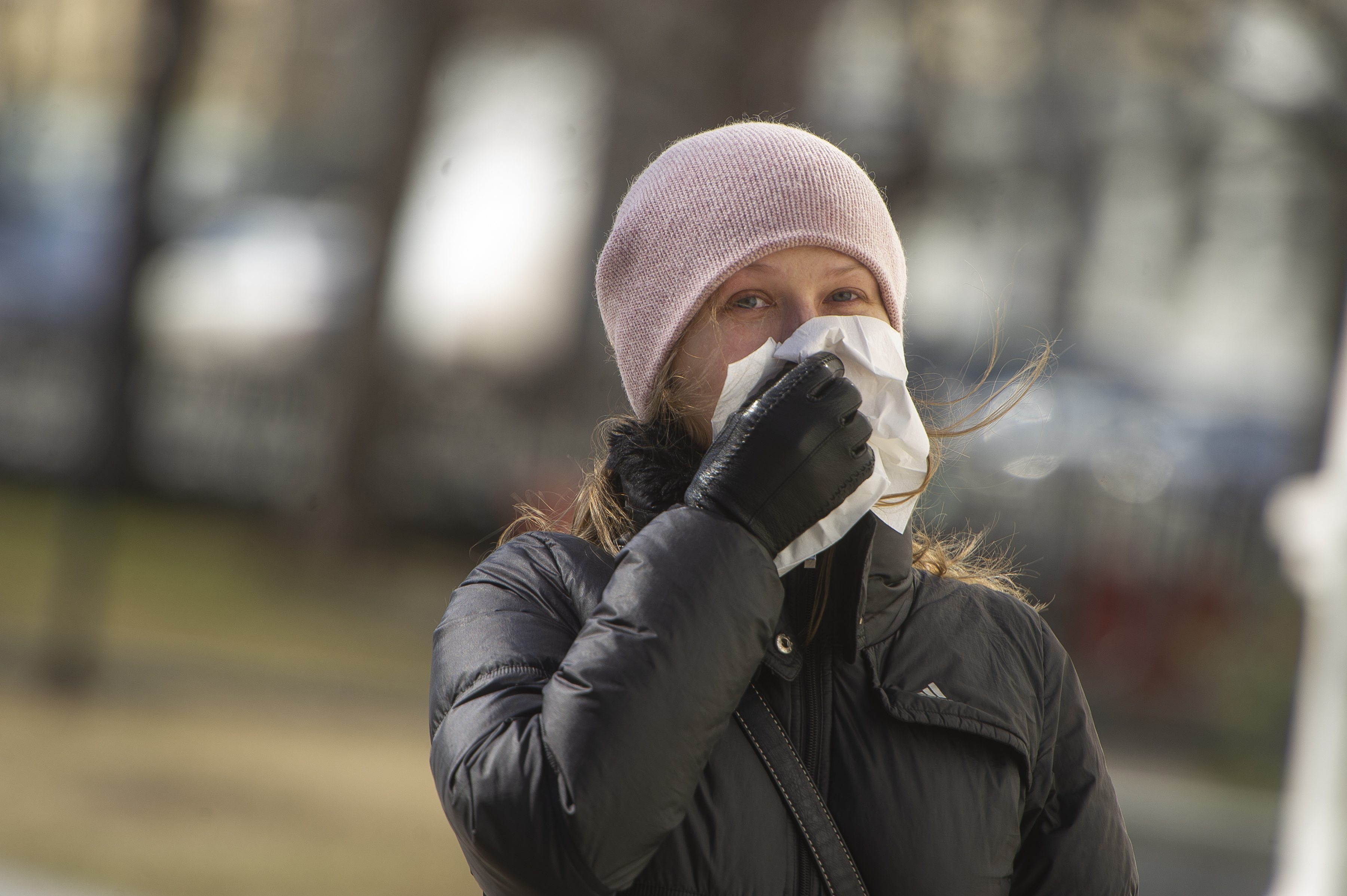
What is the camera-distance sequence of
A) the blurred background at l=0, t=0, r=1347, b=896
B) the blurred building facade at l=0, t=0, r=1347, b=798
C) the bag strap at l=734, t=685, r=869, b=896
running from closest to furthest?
the bag strap at l=734, t=685, r=869, b=896
the blurred background at l=0, t=0, r=1347, b=896
the blurred building facade at l=0, t=0, r=1347, b=798

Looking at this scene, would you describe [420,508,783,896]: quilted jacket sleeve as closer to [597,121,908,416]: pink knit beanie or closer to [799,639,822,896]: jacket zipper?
[799,639,822,896]: jacket zipper

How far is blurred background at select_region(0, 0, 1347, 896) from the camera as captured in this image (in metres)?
6.27

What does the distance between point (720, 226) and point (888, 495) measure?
0.42m

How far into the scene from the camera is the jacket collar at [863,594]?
1510 mm

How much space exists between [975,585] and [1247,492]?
31.2ft

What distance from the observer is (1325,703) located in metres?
4.66

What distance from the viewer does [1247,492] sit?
33.7 feet

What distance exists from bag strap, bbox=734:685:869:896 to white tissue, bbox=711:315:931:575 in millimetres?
185

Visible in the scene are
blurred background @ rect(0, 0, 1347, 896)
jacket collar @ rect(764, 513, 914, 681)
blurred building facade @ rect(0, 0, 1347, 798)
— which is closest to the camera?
jacket collar @ rect(764, 513, 914, 681)

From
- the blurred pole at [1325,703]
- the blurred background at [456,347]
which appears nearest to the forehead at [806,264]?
the blurred background at [456,347]

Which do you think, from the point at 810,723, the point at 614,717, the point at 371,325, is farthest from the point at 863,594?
the point at 371,325

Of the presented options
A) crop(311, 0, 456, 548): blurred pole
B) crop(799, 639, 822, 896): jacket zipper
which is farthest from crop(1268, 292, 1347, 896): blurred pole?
crop(311, 0, 456, 548): blurred pole

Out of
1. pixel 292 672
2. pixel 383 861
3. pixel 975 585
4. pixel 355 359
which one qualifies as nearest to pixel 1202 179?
pixel 355 359

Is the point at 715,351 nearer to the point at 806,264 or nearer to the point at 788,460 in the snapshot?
the point at 806,264
